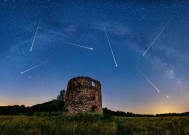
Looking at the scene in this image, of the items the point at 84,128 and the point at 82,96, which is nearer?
the point at 84,128

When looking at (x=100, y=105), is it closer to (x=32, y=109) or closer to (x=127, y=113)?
(x=127, y=113)

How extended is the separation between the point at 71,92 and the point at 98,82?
16.2ft

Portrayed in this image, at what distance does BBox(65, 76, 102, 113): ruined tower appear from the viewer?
3122cm

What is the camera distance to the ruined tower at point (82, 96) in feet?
102

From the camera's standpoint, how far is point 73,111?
31.1 meters

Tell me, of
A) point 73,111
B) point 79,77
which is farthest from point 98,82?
point 73,111

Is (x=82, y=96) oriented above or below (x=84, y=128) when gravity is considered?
above

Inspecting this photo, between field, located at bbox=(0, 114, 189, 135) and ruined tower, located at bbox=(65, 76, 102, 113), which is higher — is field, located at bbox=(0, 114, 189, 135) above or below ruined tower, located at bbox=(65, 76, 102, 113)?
below

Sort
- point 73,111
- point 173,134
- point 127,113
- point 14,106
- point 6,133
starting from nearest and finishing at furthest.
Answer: point 6,133 < point 173,134 < point 73,111 < point 127,113 < point 14,106

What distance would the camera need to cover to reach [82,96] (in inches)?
1237

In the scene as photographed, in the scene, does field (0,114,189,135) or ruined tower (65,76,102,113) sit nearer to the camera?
field (0,114,189,135)

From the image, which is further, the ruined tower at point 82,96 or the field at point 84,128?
the ruined tower at point 82,96

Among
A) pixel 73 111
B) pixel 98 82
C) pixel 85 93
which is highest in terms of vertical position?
pixel 98 82

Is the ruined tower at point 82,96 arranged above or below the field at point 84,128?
above
